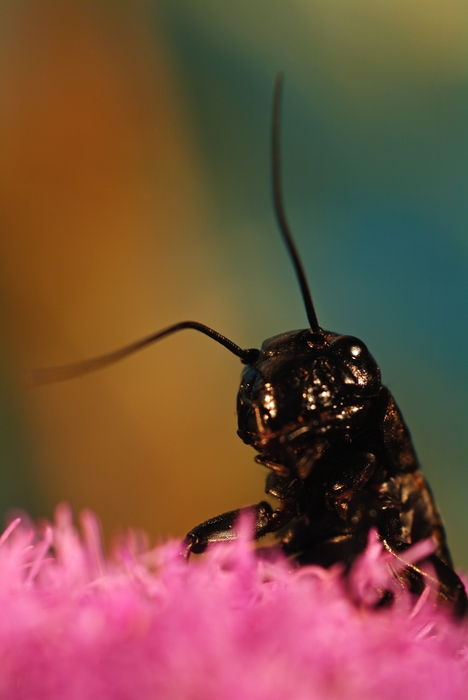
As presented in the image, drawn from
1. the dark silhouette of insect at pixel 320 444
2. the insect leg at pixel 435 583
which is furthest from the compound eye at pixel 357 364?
the insect leg at pixel 435 583

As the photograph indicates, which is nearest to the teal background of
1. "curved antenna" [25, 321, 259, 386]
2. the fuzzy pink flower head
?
"curved antenna" [25, 321, 259, 386]

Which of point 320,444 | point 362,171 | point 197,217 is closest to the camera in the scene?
point 320,444

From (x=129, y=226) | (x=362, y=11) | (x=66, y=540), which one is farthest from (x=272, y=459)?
(x=129, y=226)

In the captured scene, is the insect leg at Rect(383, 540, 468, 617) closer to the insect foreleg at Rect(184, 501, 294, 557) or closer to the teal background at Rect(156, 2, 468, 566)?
the insect foreleg at Rect(184, 501, 294, 557)

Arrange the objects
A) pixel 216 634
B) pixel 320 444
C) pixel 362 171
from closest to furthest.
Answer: pixel 216 634
pixel 320 444
pixel 362 171

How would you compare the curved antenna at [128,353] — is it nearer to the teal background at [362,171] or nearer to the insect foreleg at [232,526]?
the insect foreleg at [232,526]

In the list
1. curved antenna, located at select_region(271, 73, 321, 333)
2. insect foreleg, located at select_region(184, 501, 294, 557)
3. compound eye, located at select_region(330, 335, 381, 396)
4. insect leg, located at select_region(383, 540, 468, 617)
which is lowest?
insect leg, located at select_region(383, 540, 468, 617)

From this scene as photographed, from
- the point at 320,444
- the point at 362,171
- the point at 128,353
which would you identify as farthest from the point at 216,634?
the point at 362,171

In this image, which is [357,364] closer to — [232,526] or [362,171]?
[232,526]
